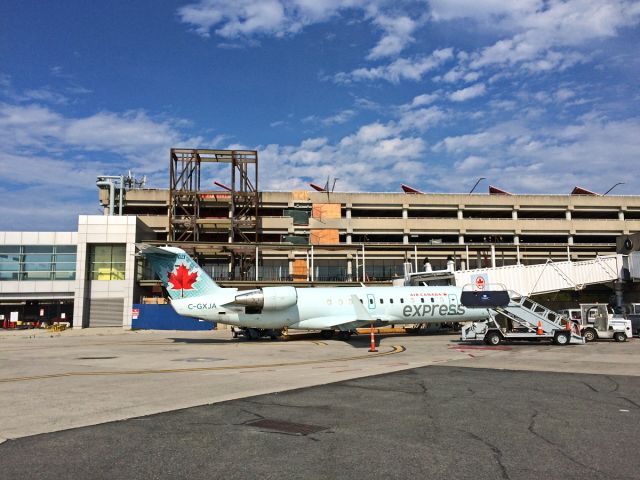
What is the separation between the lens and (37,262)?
54.5m

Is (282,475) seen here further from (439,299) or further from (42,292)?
(42,292)

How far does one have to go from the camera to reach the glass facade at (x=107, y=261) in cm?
5269

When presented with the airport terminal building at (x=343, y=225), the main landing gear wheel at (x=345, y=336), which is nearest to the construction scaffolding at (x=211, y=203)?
the airport terminal building at (x=343, y=225)

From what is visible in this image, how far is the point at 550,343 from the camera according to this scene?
27516 mm

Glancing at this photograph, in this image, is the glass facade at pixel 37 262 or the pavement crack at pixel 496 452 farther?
the glass facade at pixel 37 262

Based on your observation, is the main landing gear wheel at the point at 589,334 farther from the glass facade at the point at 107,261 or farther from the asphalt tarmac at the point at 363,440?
the glass facade at the point at 107,261

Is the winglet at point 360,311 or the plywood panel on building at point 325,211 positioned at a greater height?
the plywood panel on building at point 325,211

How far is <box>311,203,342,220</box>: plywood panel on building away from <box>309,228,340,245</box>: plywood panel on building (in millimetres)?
2318

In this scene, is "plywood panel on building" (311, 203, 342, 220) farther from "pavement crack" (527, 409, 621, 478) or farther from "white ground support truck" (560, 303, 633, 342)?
"pavement crack" (527, 409, 621, 478)

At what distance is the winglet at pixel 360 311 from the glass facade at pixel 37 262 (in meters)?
38.9

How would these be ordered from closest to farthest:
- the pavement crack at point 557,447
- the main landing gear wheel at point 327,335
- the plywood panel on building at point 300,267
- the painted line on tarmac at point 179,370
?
1. the pavement crack at point 557,447
2. the painted line on tarmac at point 179,370
3. the main landing gear wheel at point 327,335
4. the plywood panel on building at point 300,267

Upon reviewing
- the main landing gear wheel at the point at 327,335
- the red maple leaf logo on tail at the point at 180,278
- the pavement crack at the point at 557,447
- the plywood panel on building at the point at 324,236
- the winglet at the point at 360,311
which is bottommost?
the main landing gear wheel at the point at 327,335

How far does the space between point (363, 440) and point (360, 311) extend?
72.0ft

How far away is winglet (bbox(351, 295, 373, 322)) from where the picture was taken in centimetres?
2970
